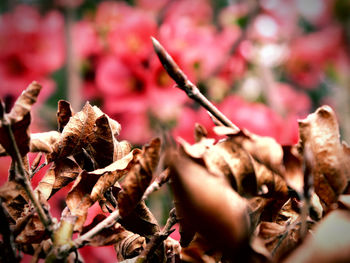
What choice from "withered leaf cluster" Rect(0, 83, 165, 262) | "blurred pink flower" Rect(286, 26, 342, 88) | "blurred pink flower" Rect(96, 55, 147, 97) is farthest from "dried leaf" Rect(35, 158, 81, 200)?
"blurred pink flower" Rect(286, 26, 342, 88)

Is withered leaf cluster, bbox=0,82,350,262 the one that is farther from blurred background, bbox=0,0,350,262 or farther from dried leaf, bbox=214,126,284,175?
blurred background, bbox=0,0,350,262

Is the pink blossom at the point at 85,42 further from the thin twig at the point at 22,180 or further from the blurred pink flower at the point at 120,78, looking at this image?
the thin twig at the point at 22,180

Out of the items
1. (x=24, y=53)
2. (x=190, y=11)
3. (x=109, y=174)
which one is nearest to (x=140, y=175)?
(x=109, y=174)

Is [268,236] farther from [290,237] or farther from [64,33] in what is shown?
[64,33]

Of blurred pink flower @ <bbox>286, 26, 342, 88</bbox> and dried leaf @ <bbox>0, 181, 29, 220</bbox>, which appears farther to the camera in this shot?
blurred pink flower @ <bbox>286, 26, 342, 88</bbox>

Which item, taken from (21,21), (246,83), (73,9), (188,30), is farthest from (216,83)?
(21,21)

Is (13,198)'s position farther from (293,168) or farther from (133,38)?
(133,38)
